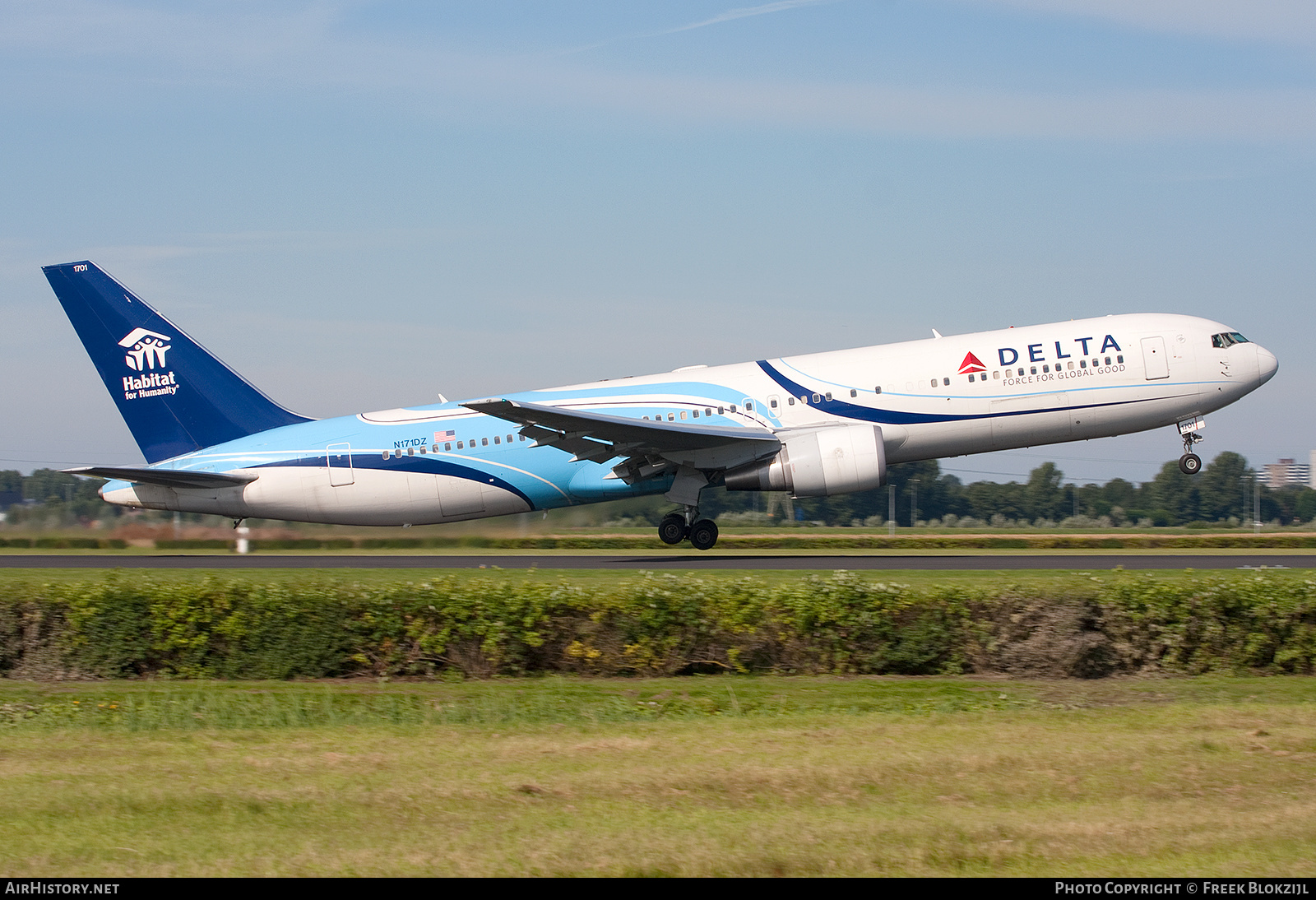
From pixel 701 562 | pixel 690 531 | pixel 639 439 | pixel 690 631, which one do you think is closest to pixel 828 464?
pixel 701 562

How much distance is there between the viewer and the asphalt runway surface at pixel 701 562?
23.2 metres

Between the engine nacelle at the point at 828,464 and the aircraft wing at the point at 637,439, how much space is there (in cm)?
49

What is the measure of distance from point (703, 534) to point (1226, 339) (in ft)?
42.7

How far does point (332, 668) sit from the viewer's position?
13.4 metres

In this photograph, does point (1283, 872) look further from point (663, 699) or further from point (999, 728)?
point (663, 699)

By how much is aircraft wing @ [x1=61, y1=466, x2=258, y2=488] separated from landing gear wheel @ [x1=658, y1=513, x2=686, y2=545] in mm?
9956

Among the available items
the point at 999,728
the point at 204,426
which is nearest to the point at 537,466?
the point at 204,426

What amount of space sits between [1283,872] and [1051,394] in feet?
68.2

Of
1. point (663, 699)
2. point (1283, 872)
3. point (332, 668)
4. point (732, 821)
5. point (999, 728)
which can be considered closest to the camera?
point (1283, 872)

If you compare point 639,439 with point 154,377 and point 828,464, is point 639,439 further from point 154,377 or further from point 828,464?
point 154,377

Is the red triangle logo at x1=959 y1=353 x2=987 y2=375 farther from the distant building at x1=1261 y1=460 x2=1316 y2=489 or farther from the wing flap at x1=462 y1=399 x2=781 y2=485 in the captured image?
the distant building at x1=1261 y1=460 x2=1316 y2=489

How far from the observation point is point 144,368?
28594 mm

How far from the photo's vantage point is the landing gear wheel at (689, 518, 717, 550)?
28.0 meters

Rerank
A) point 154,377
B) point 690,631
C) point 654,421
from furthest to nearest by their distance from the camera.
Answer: point 154,377 < point 654,421 < point 690,631
